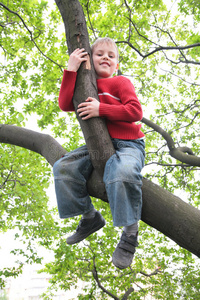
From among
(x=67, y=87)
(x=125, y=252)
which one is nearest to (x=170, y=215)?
(x=125, y=252)

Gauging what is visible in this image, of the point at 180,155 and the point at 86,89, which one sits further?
the point at 180,155

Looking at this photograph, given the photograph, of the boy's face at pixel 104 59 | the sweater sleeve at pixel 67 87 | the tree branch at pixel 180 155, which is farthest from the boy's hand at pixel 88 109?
the tree branch at pixel 180 155

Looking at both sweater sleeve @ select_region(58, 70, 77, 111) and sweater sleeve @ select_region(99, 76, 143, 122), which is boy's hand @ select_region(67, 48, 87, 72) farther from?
sweater sleeve @ select_region(99, 76, 143, 122)

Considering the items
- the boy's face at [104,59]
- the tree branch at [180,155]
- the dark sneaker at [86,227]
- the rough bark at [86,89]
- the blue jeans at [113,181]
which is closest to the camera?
the blue jeans at [113,181]

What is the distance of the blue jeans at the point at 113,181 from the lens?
1745mm

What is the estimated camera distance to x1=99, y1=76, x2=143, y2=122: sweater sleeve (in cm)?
190

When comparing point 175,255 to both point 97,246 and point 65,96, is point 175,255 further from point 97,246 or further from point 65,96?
point 65,96

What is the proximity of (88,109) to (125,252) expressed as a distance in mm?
1124

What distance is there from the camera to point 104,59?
226 cm

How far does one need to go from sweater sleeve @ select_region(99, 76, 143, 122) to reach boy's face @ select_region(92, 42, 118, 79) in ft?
0.64

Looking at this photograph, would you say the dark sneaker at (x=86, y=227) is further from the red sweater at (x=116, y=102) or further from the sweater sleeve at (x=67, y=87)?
the sweater sleeve at (x=67, y=87)

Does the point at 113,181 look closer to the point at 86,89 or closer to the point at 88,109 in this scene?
the point at 88,109

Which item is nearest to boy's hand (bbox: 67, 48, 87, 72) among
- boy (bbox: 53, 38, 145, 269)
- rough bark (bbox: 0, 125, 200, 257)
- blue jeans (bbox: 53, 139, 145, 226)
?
boy (bbox: 53, 38, 145, 269)

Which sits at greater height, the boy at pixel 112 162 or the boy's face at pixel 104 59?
the boy's face at pixel 104 59
